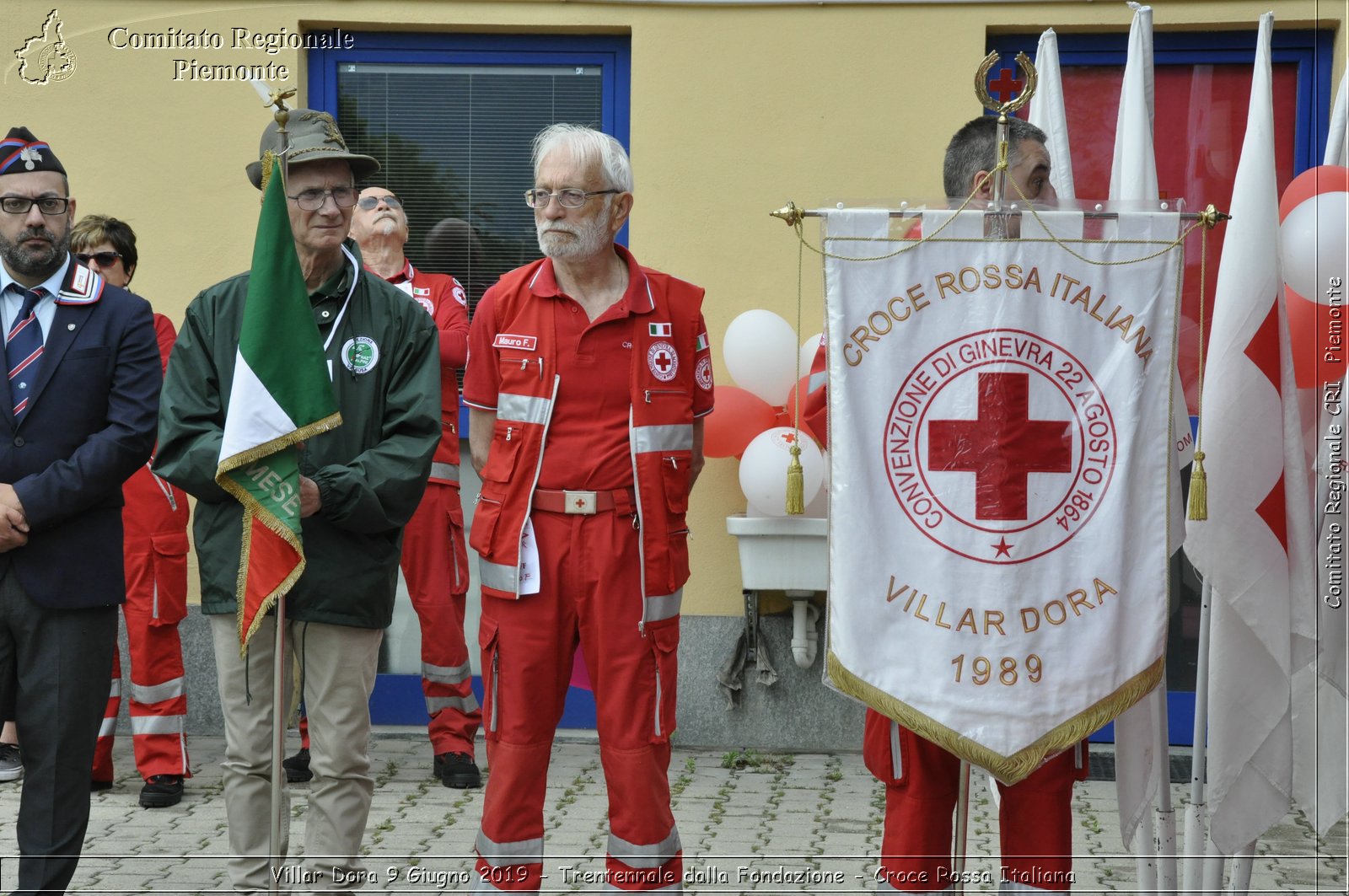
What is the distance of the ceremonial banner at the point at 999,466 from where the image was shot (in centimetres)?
351

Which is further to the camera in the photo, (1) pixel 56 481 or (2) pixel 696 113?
(2) pixel 696 113

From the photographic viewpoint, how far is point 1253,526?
4180mm

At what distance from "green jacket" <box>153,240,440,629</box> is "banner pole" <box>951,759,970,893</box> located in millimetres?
1651

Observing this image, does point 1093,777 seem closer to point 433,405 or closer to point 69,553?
point 433,405

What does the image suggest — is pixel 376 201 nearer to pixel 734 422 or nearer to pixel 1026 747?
pixel 734 422

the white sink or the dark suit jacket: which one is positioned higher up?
the dark suit jacket

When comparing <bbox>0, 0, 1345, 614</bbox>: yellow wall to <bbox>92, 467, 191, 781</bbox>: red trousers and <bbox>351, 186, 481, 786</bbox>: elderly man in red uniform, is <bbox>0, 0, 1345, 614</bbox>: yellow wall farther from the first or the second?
<bbox>92, 467, 191, 781</bbox>: red trousers

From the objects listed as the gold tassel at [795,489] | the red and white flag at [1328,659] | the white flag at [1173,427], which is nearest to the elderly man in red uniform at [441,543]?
the gold tassel at [795,489]

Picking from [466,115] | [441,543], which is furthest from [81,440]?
[466,115]

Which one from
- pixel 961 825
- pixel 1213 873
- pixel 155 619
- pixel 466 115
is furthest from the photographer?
pixel 466 115

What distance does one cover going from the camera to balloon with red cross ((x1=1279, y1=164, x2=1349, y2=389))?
432 cm

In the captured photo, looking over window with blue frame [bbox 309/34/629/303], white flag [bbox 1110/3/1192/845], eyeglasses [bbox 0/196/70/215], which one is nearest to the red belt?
white flag [bbox 1110/3/1192/845]

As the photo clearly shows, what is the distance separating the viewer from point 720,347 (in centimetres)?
684

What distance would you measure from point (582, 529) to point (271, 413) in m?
0.88
